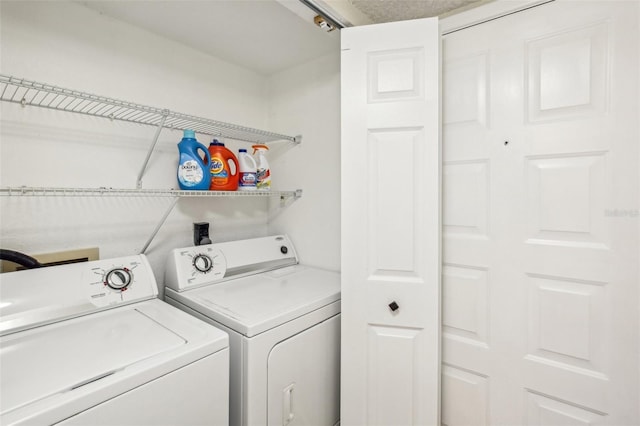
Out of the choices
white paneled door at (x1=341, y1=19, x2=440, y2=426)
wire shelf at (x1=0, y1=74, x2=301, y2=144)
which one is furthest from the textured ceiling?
wire shelf at (x1=0, y1=74, x2=301, y2=144)

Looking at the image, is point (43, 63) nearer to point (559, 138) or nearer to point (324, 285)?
point (324, 285)

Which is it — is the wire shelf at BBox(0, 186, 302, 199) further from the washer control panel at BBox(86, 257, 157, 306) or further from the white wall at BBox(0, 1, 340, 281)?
the washer control panel at BBox(86, 257, 157, 306)

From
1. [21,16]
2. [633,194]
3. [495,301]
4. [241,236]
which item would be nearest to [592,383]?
[495,301]

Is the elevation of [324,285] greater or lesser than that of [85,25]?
lesser

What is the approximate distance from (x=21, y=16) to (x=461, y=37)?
2.28 meters

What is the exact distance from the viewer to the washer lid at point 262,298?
55.2 inches

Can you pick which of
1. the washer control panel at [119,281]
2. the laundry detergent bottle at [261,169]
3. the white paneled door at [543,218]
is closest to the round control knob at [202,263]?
the washer control panel at [119,281]

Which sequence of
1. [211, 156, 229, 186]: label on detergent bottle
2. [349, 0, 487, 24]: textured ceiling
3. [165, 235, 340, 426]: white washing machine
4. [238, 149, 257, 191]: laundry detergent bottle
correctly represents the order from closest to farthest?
[165, 235, 340, 426]: white washing machine < [349, 0, 487, 24]: textured ceiling < [211, 156, 229, 186]: label on detergent bottle < [238, 149, 257, 191]: laundry detergent bottle

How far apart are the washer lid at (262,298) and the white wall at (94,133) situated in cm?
55

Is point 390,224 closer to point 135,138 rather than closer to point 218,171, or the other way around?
point 218,171

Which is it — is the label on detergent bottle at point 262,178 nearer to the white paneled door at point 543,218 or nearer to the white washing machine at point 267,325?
the white washing machine at point 267,325

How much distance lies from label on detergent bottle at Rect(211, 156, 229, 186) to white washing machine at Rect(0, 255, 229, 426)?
73 centimetres

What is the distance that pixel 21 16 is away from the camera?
59.6 inches

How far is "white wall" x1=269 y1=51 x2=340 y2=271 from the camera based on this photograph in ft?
7.49
